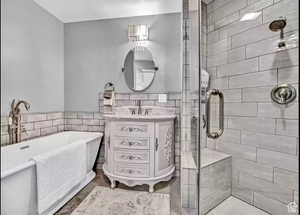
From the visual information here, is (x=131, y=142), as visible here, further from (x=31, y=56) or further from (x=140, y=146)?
(x=31, y=56)

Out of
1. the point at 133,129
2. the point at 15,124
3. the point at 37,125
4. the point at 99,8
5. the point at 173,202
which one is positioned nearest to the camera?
the point at 15,124

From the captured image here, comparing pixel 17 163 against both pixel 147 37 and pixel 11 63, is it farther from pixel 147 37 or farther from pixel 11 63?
pixel 147 37

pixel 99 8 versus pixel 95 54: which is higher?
pixel 99 8

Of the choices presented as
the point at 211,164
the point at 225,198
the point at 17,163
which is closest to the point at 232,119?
the point at 211,164

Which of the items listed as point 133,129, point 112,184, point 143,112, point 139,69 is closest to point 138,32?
point 139,69

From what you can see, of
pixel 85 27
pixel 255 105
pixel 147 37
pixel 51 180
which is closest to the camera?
pixel 51 180

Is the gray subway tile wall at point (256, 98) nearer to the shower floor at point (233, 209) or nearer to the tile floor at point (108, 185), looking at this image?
the shower floor at point (233, 209)

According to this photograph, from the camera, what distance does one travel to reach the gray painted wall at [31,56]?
670 mm

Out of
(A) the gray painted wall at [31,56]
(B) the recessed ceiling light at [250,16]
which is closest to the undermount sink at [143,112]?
(A) the gray painted wall at [31,56]

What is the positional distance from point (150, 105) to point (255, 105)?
89 centimetres

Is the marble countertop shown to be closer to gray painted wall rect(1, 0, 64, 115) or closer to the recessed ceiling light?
gray painted wall rect(1, 0, 64, 115)

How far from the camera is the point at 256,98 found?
1334mm

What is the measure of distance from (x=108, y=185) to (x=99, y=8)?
125 centimetres

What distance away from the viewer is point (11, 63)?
0.69 m
